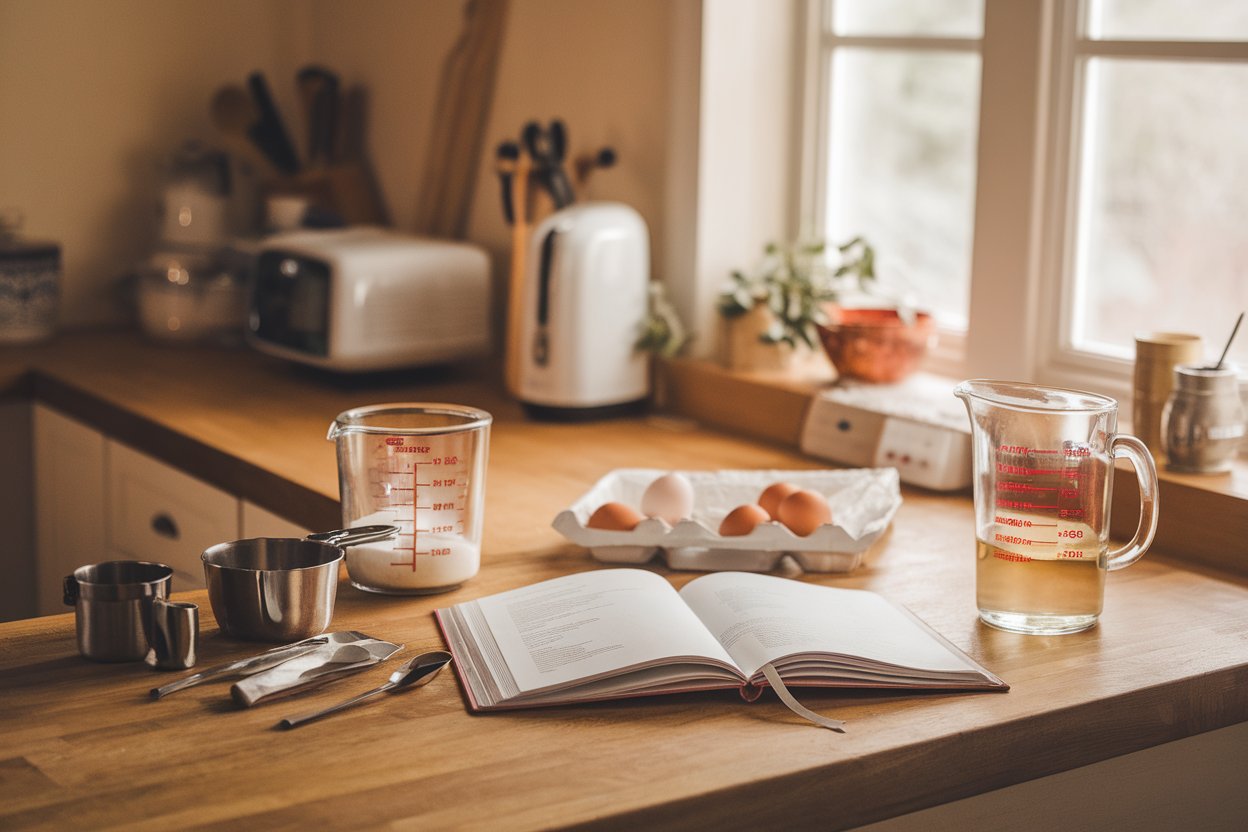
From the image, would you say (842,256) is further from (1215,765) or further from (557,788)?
(557,788)

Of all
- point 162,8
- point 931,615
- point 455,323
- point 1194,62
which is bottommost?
point 931,615

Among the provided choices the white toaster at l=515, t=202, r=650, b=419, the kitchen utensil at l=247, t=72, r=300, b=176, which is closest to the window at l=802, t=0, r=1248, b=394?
the white toaster at l=515, t=202, r=650, b=419

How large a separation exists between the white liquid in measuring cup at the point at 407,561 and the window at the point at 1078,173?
98 cm

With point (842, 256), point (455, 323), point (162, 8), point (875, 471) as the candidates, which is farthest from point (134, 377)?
point (875, 471)

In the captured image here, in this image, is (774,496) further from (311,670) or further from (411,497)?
(311,670)

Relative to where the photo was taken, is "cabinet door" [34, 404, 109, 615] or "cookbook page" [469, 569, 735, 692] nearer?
"cookbook page" [469, 569, 735, 692]

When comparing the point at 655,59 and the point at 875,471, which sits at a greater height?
the point at 655,59

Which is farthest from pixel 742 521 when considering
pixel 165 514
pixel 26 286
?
pixel 26 286

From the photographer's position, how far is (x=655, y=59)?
235 cm

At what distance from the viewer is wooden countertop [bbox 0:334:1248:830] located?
0.95 m

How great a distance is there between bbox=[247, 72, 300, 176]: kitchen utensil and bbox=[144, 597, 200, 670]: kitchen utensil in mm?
2010

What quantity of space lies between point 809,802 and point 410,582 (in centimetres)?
51

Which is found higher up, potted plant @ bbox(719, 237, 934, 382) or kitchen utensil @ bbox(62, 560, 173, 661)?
potted plant @ bbox(719, 237, 934, 382)

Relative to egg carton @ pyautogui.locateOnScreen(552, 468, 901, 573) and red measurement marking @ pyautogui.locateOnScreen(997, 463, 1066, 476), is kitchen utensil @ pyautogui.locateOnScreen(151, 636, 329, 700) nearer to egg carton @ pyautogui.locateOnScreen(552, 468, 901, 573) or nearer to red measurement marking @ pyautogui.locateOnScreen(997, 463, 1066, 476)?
egg carton @ pyautogui.locateOnScreen(552, 468, 901, 573)
